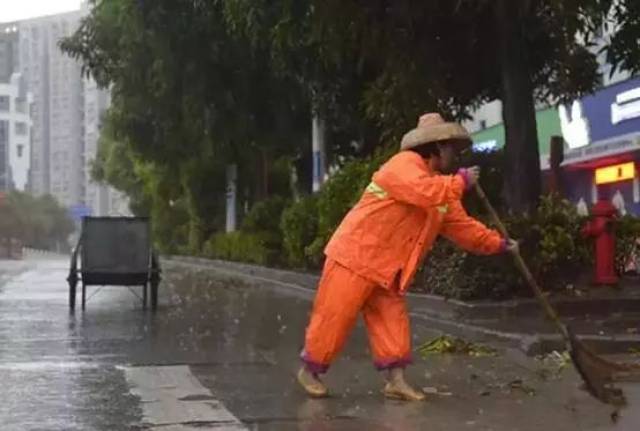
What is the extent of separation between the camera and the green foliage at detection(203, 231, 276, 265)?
2538cm

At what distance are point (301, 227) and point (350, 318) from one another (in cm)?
1225

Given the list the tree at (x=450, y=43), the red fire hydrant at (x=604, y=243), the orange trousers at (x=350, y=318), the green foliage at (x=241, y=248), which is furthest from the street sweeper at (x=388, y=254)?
the green foliage at (x=241, y=248)

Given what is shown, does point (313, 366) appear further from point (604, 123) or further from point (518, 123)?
point (604, 123)

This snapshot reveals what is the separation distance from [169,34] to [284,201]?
831 centimetres

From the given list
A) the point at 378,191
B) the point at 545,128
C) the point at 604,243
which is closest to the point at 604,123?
the point at 545,128

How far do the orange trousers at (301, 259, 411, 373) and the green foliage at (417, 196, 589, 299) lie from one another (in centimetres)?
447

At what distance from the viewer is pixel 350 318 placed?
761 centimetres

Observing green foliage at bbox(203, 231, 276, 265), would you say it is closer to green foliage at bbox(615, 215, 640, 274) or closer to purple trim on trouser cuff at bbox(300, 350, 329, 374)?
green foliage at bbox(615, 215, 640, 274)

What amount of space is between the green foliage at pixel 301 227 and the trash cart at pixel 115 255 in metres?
4.44

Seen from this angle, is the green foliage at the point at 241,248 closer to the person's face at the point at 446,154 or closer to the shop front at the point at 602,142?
the shop front at the point at 602,142

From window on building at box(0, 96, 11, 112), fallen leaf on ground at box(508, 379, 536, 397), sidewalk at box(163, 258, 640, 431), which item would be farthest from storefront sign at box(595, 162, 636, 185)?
window on building at box(0, 96, 11, 112)

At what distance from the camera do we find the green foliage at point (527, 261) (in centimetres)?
1207

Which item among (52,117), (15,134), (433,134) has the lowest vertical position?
(433,134)

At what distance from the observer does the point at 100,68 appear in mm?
25109
